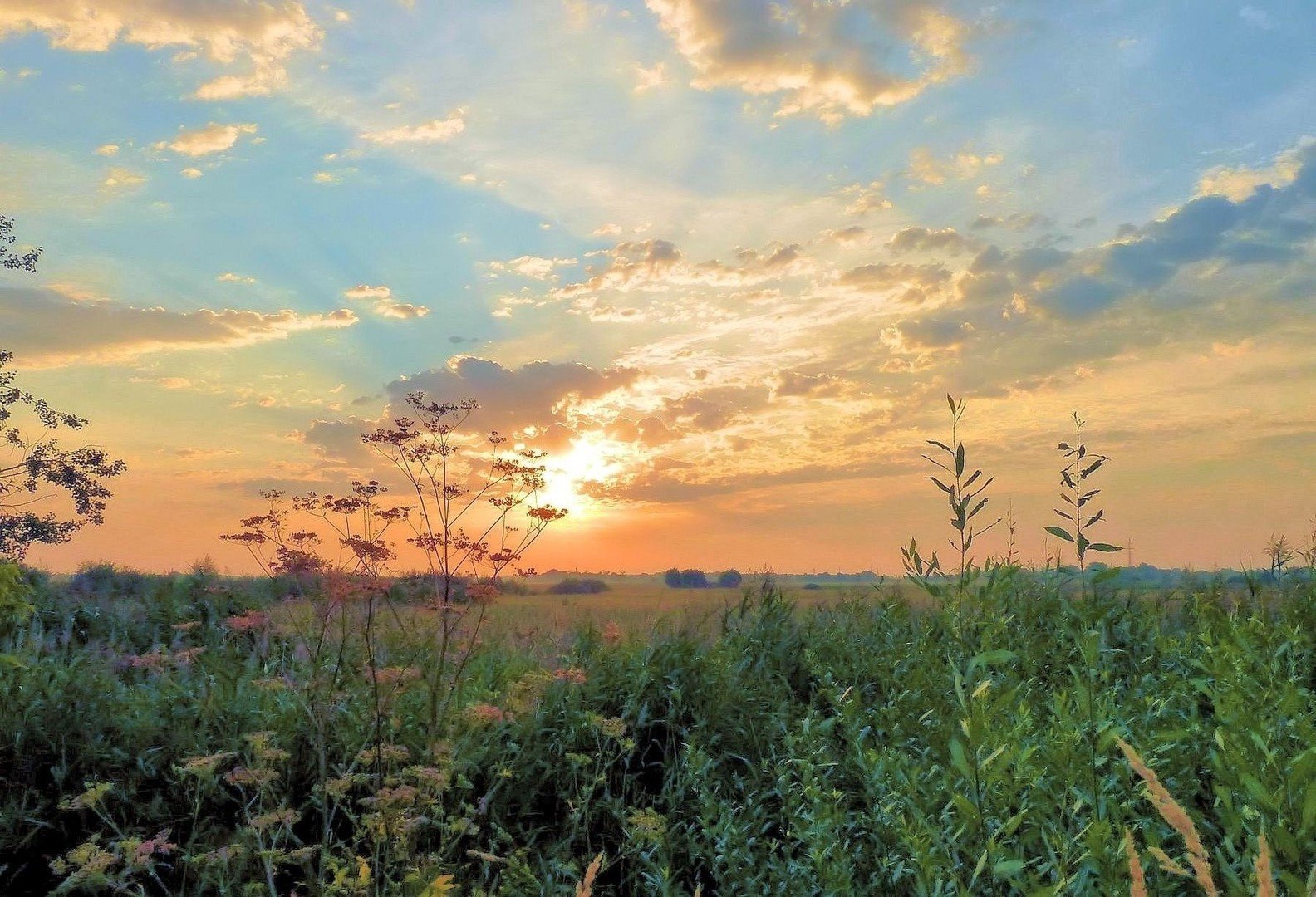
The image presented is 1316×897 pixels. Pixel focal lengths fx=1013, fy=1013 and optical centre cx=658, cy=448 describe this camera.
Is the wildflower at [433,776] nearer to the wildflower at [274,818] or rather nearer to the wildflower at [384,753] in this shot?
the wildflower at [384,753]

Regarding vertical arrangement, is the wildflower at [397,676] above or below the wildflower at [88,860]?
above

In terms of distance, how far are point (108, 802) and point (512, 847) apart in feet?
7.94

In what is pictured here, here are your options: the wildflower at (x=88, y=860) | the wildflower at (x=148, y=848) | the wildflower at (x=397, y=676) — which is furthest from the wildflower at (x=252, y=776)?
the wildflower at (x=397, y=676)

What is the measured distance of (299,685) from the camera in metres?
6.96

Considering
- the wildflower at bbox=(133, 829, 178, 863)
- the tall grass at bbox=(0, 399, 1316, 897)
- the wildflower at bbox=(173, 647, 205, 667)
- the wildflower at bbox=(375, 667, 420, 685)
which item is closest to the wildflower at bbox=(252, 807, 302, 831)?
the tall grass at bbox=(0, 399, 1316, 897)

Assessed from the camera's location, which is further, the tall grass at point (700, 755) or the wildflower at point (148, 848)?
the wildflower at point (148, 848)

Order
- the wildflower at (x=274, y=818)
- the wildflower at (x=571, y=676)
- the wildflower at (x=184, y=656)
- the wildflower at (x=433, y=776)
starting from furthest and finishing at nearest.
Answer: the wildflower at (x=184, y=656) → the wildflower at (x=571, y=676) → the wildflower at (x=433, y=776) → the wildflower at (x=274, y=818)

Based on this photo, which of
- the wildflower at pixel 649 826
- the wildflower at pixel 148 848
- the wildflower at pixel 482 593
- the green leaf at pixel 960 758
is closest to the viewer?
the green leaf at pixel 960 758

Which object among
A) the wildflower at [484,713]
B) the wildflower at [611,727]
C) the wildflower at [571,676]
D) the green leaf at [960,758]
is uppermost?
the green leaf at [960,758]

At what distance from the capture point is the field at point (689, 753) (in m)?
3.59

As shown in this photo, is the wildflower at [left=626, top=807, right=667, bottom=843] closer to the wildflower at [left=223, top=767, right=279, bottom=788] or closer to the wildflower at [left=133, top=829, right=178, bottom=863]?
the wildflower at [left=223, top=767, right=279, bottom=788]

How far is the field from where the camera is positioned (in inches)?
141

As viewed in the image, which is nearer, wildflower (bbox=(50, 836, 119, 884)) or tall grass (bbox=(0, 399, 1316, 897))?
tall grass (bbox=(0, 399, 1316, 897))

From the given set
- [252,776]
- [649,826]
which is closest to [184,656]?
[252,776]
